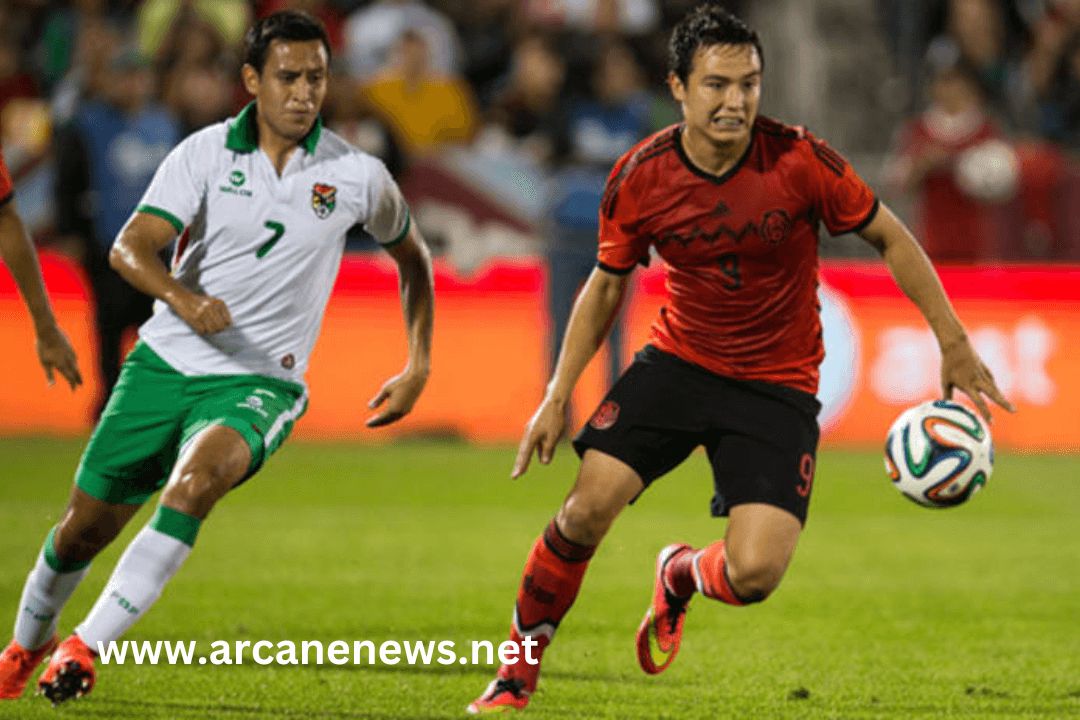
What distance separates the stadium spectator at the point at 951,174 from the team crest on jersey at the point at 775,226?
8.28 metres

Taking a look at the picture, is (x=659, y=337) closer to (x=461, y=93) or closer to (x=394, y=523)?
(x=394, y=523)

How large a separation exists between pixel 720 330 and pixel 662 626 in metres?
1.09

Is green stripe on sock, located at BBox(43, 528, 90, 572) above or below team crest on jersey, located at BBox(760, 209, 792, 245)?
below

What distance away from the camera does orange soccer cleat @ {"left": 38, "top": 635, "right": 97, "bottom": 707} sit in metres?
5.17

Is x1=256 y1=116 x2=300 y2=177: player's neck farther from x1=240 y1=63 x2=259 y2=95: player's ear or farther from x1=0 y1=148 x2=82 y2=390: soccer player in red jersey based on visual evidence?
x1=0 y1=148 x2=82 y2=390: soccer player in red jersey

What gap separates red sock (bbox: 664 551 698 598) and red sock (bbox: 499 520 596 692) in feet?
1.47

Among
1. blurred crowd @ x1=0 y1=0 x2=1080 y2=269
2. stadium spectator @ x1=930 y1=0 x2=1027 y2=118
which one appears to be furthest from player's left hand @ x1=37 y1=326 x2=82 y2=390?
stadium spectator @ x1=930 y1=0 x2=1027 y2=118

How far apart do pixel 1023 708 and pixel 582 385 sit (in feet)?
25.3

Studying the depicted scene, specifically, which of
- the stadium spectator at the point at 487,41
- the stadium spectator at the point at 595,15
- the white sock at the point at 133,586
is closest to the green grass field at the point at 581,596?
the white sock at the point at 133,586

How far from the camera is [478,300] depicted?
45.7ft

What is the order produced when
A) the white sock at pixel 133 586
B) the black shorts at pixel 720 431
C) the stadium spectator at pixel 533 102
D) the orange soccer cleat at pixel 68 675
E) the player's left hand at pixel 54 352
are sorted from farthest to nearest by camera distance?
the stadium spectator at pixel 533 102, the player's left hand at pixel 54 352, the black shorts at pixel 720 431, the white sock at pixel 133 586, the orange soccer cleat at pixel 68 675

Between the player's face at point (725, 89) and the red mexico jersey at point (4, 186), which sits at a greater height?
the player's face at point (725, 89)

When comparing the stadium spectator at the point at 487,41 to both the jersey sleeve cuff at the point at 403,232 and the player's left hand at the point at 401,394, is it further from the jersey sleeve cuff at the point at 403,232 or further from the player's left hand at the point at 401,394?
the player's left hand at the point at 401,394

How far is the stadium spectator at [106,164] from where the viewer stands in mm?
12562
